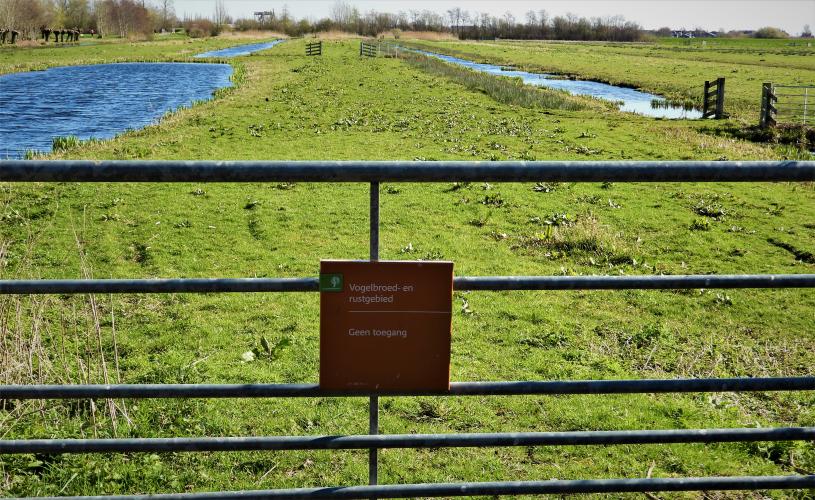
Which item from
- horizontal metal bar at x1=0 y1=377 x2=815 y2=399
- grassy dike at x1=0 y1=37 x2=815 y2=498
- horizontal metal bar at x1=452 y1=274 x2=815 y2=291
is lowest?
grassy dike at x1=0 y1=37 x2=815 y2=498

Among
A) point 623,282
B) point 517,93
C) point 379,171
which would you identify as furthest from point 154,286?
point 517,93

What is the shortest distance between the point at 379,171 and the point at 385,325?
538 millimetres

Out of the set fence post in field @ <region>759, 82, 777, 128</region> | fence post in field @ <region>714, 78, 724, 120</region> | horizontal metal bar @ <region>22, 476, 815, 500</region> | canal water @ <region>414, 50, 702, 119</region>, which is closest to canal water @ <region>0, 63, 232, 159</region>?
horizontal metal bar @ <region>22, 476, 815, 500</region>

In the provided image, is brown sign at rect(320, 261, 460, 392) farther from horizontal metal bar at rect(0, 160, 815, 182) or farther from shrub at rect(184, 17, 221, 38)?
shrub at rect(184, 17, 221, 38)

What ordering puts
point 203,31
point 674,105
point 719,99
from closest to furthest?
point 719,99, point 674,105, point 203,31

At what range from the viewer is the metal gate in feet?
7.49

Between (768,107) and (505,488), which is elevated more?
(768,107)

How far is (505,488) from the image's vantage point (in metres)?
2.59

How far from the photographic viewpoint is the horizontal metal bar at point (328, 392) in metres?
2.48

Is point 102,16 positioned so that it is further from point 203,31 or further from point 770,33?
point 770,33

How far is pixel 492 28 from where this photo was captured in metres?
189

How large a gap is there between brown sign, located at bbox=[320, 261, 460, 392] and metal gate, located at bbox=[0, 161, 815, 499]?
6 centimetres

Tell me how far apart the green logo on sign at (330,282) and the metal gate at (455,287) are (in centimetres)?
5

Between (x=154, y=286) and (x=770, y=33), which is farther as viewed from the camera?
(x=770, y=33)
